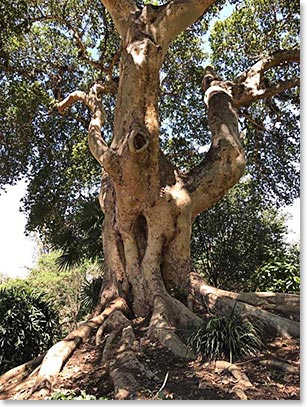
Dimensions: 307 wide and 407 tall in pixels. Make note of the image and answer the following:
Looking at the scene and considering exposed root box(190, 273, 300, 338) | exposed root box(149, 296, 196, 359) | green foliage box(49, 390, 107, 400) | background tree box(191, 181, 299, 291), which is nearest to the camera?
green foliage box(49, 390, 107, 400)

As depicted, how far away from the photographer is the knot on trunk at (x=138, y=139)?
4.63 metres

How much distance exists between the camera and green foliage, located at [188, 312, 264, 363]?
373cm

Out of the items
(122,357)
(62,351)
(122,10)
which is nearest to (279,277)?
(122,357)

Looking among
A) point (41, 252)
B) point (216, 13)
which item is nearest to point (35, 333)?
point (216, 13)

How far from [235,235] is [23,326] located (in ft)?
21.0

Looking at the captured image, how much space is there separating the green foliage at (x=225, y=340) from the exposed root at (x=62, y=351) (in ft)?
4.28

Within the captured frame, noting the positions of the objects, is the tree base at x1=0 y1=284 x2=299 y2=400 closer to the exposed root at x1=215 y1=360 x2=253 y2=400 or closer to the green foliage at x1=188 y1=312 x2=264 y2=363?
the exposed root at x1=215 y1=360 x2=253 y2=400

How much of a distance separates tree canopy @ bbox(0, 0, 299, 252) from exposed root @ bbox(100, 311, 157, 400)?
199 inches

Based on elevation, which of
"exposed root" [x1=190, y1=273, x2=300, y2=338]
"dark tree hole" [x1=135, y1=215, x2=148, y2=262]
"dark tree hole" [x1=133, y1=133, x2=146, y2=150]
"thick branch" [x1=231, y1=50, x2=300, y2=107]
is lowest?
"exposed root" [x1=190, y1=273, x2=300, y2=338]

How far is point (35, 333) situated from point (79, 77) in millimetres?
6412

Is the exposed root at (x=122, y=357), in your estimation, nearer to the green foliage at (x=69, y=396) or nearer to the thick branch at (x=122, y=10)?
the green foliage at (x=69, y=396)

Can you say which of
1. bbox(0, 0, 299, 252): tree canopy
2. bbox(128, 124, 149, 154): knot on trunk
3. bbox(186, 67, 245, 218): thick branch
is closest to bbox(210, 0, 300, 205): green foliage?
bbox(0, 0, 299, 252): tree canopy

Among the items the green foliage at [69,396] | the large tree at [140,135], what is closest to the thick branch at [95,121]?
the large tree at [140,135]

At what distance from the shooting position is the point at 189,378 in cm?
342
